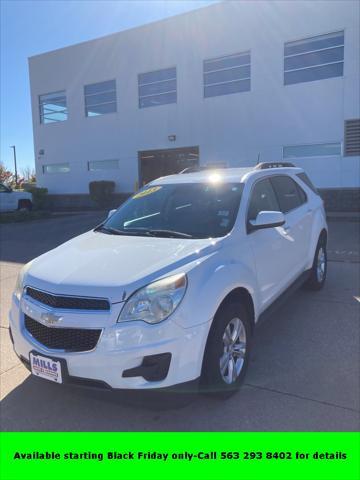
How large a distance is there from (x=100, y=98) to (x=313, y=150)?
37.0 ft

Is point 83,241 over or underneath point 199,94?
underneath

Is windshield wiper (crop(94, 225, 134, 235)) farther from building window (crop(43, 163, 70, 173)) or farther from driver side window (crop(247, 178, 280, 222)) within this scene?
building window (crop(43, 163, 70, 173))

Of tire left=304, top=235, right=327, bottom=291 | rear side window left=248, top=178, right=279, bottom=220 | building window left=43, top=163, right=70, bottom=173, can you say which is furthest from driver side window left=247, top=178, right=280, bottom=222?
building window left=43, top=163, right=70, bottom=173

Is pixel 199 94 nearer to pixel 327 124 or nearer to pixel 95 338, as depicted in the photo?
pixel 327 124

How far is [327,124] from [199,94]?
18.3 feet

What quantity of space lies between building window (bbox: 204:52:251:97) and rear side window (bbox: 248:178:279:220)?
13.6 metres

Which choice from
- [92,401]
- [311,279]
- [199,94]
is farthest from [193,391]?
[199,94]

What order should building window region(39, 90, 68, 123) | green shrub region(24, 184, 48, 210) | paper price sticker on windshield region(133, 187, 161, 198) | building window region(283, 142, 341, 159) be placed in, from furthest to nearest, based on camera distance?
green shrub region(24, 184, 48, 210) → building window region(39, 90, 68, 123) → building window region(283, 142, 341, 159) → paper price sticker on windshield region(133, 187, 161, 198)

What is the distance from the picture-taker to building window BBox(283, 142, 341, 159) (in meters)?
15.1

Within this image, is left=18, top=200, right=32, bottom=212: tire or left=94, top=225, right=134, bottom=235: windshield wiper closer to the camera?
left=94, top=225, right=134, bottom=235: windshield wiper

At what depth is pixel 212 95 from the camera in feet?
56.7

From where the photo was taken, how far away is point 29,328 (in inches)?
115

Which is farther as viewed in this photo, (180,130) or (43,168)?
(43,168)

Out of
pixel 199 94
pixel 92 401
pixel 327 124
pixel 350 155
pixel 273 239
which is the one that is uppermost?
pixel 199 94
